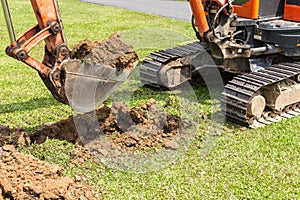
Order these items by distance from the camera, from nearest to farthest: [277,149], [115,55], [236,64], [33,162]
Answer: [33,162]
[277,149]
[236,64]
[115,55]

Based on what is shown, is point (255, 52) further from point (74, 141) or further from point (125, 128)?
point (74, 141)

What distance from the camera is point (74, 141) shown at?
5289 millimetres

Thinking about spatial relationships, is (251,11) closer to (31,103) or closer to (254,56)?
(254,56)

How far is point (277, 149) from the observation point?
5336 millimetres

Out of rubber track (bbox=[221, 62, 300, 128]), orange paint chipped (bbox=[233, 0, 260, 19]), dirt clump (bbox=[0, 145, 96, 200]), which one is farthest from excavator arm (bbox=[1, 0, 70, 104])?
orange paint chipped (bbox=[233, 0, 260, 19])

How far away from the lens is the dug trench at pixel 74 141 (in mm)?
4004

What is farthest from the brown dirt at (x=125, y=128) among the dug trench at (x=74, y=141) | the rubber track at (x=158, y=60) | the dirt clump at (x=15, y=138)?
the rubber track at (x=158, y=60)

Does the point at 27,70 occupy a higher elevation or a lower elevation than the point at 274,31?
lower

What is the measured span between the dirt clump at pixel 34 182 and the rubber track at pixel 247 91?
2413 millimetres

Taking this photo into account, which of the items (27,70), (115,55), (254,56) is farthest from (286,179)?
(27,70)

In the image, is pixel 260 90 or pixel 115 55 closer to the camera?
pixel 260 90

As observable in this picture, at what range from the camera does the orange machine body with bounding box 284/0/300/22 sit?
634 centimetres

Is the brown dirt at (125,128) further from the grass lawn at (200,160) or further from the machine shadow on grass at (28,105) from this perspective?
the machine shadow on grass at (28,105)

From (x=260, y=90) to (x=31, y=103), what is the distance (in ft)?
11.9
